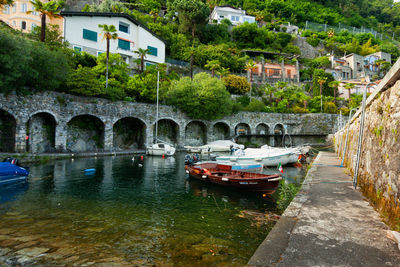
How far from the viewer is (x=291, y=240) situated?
369 centimetres

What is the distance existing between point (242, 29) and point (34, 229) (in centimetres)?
6369

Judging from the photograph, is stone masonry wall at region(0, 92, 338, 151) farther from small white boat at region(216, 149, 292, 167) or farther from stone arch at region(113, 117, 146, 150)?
small white boat at region(216, 149, 292, 167)

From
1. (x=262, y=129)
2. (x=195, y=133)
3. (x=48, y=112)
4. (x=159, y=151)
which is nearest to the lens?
(x=48, y=112)

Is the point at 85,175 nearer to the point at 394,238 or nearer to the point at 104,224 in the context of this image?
the point at 104,224

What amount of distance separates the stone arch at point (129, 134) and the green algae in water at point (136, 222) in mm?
17127

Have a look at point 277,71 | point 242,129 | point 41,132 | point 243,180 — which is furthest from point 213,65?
point 243,180

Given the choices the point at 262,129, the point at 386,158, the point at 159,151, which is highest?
the point at 262,129

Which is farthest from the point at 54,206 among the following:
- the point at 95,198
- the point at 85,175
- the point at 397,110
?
the point at 397,110

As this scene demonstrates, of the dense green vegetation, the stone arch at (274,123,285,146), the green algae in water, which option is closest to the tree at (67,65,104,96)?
the dense green vegetation

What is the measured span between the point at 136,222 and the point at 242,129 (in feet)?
110

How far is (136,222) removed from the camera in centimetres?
670

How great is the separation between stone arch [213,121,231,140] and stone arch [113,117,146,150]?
12.8 m

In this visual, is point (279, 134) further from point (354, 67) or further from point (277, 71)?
point (354, 67)

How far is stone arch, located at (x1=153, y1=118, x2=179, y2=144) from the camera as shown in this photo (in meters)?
31.9
